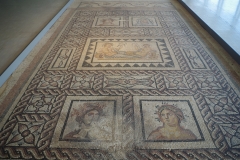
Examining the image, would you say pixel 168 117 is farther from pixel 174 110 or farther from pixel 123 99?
pixel 123 99

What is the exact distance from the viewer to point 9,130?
1.36 meters

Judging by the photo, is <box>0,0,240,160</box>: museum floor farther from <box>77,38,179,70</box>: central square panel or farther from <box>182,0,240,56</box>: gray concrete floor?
<box>182,0,240,56</box>: gray concrete floor

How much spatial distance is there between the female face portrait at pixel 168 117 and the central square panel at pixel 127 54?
72 cm

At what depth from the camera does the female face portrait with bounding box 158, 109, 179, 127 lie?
1.42 metres

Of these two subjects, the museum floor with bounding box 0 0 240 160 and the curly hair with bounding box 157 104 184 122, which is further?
the curly hair with bounding box 157 104 184 122

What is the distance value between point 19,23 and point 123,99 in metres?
2.20

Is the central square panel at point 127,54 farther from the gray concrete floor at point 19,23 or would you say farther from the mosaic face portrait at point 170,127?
the gray concrete floor at point 19,23

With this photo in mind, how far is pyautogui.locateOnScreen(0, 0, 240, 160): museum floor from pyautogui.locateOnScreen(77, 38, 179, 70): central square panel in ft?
0.04

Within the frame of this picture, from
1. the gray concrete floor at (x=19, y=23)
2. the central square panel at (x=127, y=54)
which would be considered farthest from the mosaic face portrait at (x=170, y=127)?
the gray concrete floor at (x=19, y=23)

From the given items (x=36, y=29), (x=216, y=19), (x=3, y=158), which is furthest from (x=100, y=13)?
(x=3, y=158)

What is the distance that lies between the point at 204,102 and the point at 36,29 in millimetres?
2625

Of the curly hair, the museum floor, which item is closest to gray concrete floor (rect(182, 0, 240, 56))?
the museum floor

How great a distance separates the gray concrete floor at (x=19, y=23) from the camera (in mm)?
2264

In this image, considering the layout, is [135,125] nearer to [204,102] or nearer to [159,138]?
[159,138]
